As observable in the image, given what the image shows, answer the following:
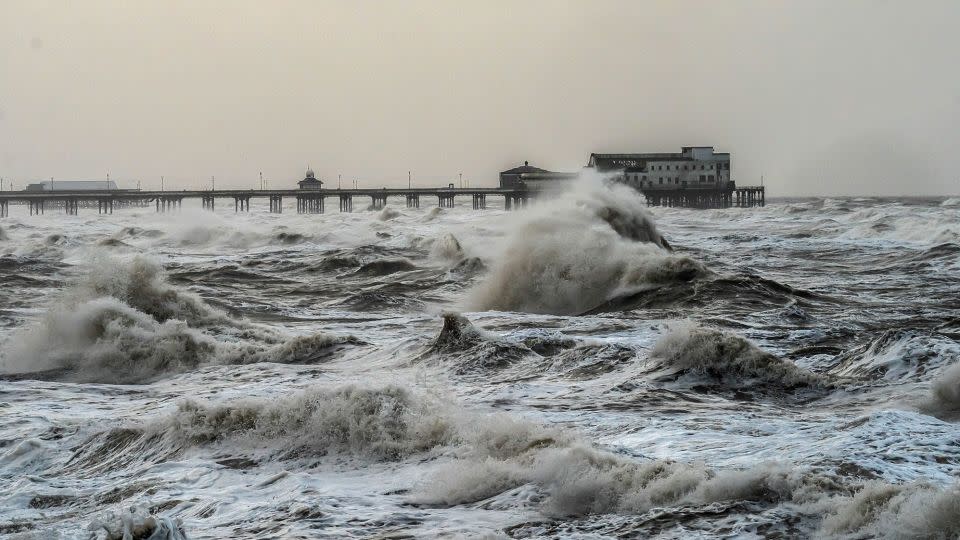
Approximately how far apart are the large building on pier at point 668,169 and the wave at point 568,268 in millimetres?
69406

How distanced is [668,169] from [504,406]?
8702 centimetres

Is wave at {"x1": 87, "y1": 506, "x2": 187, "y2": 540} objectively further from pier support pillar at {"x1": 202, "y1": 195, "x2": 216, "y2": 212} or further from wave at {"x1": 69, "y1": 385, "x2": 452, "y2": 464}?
pier support pillar at {"x1": 202, "y1": 195, "x2": 216, "y2": 212}

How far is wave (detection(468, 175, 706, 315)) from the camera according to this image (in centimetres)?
2156

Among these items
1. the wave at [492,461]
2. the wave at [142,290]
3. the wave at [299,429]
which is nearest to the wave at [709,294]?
the wave at [142,290]

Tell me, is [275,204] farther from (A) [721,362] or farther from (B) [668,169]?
(A) [721,362]

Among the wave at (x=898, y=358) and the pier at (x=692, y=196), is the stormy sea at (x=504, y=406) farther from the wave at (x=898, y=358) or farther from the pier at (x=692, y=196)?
the pier at (x=692, y=196)

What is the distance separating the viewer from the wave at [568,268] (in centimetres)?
2156

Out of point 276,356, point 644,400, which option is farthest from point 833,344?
point 276,356

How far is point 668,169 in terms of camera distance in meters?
96.1

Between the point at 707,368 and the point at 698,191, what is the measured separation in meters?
86.0

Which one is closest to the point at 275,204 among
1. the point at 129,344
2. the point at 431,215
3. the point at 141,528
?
the point at 431,215

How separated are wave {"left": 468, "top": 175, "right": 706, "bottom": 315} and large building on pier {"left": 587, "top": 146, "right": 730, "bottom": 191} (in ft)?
228

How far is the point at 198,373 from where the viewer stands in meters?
14.4

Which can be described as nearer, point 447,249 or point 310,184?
point 447,249
